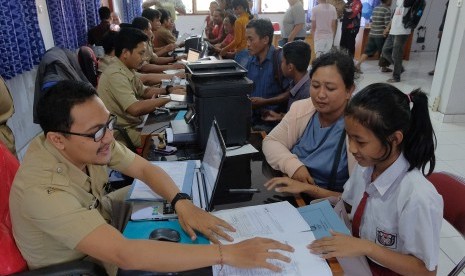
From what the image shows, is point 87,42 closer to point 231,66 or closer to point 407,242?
point 231,66

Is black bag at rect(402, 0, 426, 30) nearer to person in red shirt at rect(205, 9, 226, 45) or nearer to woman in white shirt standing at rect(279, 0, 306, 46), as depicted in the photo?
woman in white shirt standing at rect(279, 0, 306, 46)

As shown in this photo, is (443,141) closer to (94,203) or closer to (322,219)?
(322,219)

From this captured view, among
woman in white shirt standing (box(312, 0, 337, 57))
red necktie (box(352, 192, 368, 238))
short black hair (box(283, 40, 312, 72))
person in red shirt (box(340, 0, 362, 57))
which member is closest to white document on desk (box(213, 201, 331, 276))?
red necktie (box(352, 192, 368, 238))

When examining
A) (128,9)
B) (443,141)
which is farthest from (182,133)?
(128,9)

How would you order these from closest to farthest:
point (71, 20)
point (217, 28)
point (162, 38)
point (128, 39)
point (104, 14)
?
point (128, 39)
point (71, 20)
point (104, 14)
point (162, 38)
point (217, 28)

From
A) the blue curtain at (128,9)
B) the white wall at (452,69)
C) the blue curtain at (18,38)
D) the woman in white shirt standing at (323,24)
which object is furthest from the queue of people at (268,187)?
the blue curtain at (128,9)

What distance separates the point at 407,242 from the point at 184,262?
2.17 ft

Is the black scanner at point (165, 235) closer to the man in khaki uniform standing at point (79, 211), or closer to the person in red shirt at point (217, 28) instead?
the man in khaki uniform standing at point (79, 211)

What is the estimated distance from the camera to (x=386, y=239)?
3.66 feet

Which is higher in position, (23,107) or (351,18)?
(351,18)

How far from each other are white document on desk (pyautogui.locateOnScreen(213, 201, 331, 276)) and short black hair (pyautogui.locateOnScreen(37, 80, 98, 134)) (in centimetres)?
57

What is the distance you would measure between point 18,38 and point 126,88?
1.19 metres

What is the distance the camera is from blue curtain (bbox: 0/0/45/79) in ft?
8.47

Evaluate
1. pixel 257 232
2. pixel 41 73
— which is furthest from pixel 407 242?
pixel 41 73
